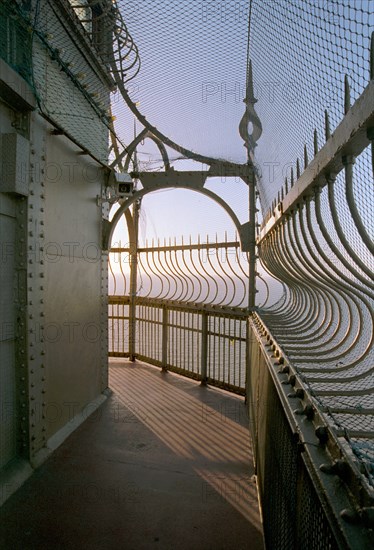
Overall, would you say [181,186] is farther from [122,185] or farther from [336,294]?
[336,294]

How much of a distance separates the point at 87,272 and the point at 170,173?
78.0 inches

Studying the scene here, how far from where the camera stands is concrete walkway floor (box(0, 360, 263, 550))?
8.57 ft

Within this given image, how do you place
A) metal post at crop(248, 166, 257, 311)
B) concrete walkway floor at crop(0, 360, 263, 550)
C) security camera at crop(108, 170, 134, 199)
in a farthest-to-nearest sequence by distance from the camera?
1. metal post at crop(248, 166, 257, 311)
2. security camera at crop(108, 170, 134, 199)
3. concrete walkway floor at crop(0, 360, 263, 550)

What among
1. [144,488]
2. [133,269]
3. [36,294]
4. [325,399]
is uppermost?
[133,269]

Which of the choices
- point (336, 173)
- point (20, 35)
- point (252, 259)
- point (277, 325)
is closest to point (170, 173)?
point (252, 259)

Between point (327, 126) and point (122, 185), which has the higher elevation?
Answer: point (122, 185)

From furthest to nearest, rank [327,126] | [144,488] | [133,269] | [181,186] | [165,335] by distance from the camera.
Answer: [133,269] < [165,335] < [181,186] < [144,488] < [327,126]

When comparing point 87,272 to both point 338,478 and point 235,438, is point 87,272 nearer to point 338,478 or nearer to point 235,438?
point 235,438

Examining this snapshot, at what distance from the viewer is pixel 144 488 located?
3.20 meters

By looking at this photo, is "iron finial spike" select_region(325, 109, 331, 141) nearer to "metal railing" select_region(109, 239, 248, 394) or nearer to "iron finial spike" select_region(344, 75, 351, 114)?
"iron finial spike" select_region(344, 75, 351, 114)

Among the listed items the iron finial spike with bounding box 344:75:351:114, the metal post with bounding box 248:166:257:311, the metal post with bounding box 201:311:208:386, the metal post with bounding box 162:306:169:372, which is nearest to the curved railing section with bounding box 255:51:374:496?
the iron finial spike with bounding box 344:75:351:114

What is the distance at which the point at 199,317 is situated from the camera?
6.29m

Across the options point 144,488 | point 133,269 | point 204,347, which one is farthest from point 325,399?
point 133,269

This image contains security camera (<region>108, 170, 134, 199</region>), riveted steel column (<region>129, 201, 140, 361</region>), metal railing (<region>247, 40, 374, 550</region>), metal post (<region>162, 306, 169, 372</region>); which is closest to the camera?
metal railing (<region>247, 40, 374, 550</region>)
